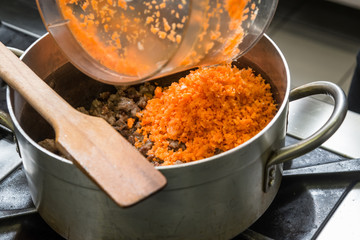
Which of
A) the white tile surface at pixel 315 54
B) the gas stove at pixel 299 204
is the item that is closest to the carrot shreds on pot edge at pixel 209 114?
the gas stove at pixel 299 204

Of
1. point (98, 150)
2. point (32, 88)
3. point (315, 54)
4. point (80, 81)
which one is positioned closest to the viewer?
point (98, 150)

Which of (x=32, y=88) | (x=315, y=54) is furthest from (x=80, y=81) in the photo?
(x=315, y=54)

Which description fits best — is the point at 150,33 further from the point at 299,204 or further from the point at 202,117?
the point at 299,204

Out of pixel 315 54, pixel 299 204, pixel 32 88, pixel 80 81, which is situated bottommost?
pixel 315 54

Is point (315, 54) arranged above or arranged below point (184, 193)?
below

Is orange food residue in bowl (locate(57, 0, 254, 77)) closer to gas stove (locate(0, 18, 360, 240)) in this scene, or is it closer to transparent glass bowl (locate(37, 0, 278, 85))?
transparent glass bowl (locate(37, 0, 278, 85))

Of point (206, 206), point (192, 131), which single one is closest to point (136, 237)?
point (206, 206)

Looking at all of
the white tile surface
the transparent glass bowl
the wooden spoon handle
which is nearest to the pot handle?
the transparent glass bowl

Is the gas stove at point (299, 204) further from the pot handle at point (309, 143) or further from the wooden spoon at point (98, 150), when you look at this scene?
the wooden spoon at point (98, 150)

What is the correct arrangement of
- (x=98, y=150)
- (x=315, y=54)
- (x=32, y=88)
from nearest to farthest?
(x=98, y=150), (x=32, y=88), (x=315, y=54)
